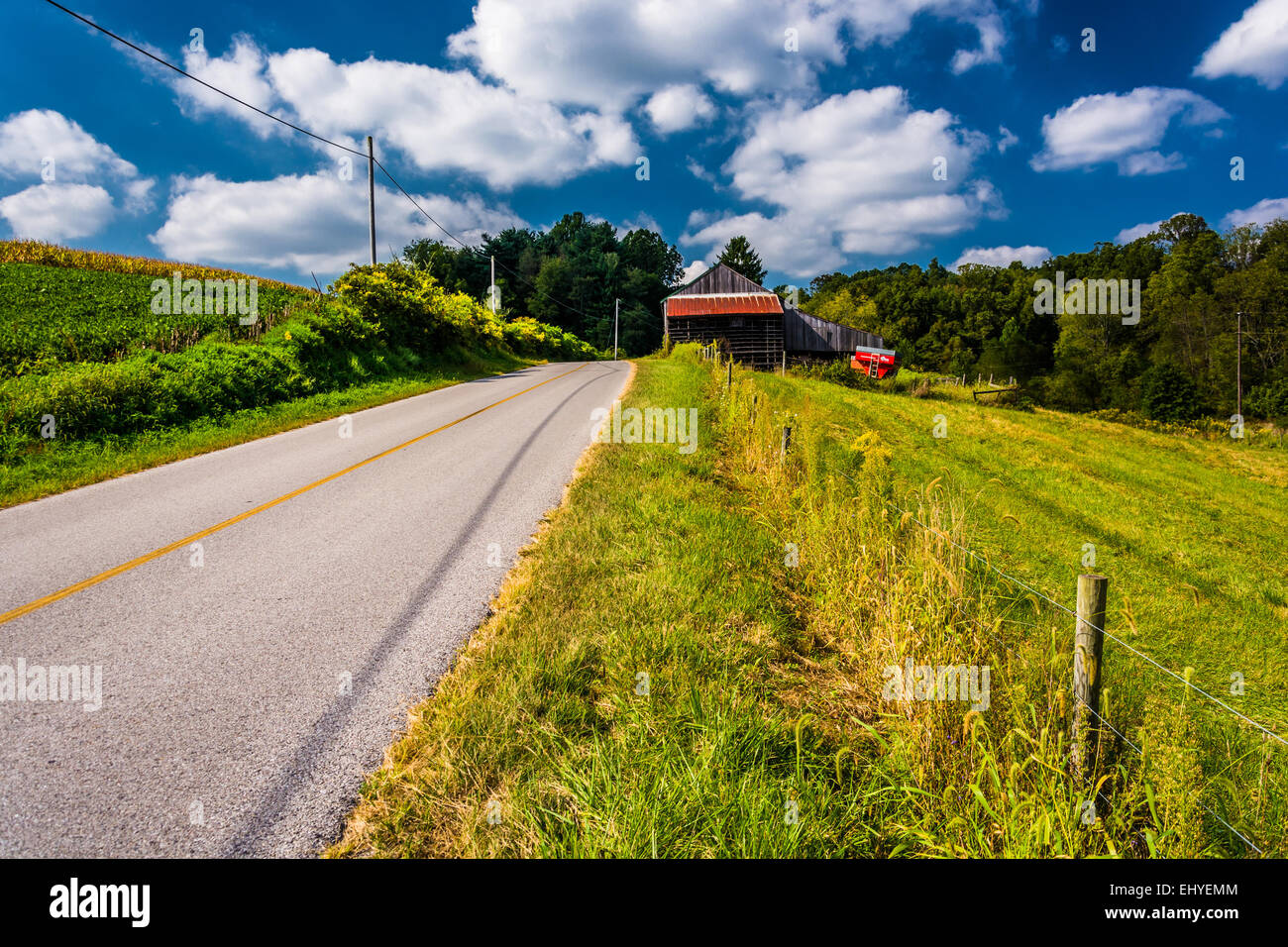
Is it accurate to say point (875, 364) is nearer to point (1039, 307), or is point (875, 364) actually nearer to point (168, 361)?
point (168, 361)

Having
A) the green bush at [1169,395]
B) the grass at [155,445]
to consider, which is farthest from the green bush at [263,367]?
the green bush at [1169,395]

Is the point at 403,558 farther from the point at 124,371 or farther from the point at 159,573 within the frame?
the point at 124,371

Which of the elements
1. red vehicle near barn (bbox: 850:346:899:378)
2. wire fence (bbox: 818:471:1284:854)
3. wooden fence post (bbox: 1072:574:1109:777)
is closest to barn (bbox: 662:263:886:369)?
red vehicle near barn (bbox: 850:346:899:378)

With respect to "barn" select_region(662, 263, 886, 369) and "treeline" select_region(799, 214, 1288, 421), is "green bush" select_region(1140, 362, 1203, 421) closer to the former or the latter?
"treeline" select_region(799, 214, 1288, 421)

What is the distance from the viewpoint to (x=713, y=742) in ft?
8.89

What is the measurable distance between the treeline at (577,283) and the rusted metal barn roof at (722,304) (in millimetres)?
27411

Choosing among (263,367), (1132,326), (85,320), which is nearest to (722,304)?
(263,367)

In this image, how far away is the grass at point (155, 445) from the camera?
26.1 ft

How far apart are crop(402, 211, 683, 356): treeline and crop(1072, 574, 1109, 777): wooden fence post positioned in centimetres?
6495

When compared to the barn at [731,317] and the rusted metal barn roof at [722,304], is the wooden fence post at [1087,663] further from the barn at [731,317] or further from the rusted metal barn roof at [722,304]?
the rusted metal barn roof at [722,304]

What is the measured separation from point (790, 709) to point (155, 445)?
39.5 ft

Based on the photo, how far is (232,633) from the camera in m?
3.90

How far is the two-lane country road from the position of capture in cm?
243
